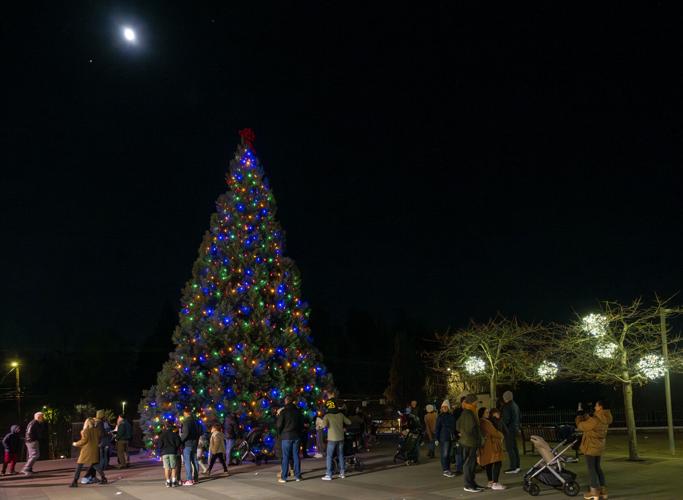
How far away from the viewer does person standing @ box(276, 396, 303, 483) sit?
13461 mm

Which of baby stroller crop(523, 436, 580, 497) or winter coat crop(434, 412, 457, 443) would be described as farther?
winter coat crop(434, 412, 457, 443)

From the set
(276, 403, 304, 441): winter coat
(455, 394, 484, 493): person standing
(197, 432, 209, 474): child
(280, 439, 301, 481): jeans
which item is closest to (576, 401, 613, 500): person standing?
(455, 394, 484, 493): person standing

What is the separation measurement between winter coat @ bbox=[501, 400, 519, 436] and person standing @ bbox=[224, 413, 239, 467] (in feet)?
24.1

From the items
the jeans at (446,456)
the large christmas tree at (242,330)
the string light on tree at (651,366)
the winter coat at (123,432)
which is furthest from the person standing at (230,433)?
the string light on tree at (651,366)

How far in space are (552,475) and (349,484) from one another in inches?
160

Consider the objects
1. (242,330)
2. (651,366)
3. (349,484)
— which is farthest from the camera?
(242,330)

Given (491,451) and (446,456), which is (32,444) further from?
(491,451)

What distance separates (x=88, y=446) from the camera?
571 inches

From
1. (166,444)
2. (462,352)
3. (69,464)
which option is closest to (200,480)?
(166,444)

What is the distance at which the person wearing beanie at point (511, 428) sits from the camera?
1413cm

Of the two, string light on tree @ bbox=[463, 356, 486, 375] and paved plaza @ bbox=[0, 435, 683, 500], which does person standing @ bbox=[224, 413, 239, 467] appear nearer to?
paved plaza @ bbox=[0, 435, 683, 500]

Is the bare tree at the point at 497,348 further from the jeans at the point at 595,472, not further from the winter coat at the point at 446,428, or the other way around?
the jeans at the point at 595,472

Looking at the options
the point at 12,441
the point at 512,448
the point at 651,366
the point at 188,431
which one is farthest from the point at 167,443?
the point at 651,366

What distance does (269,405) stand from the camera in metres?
18.8
